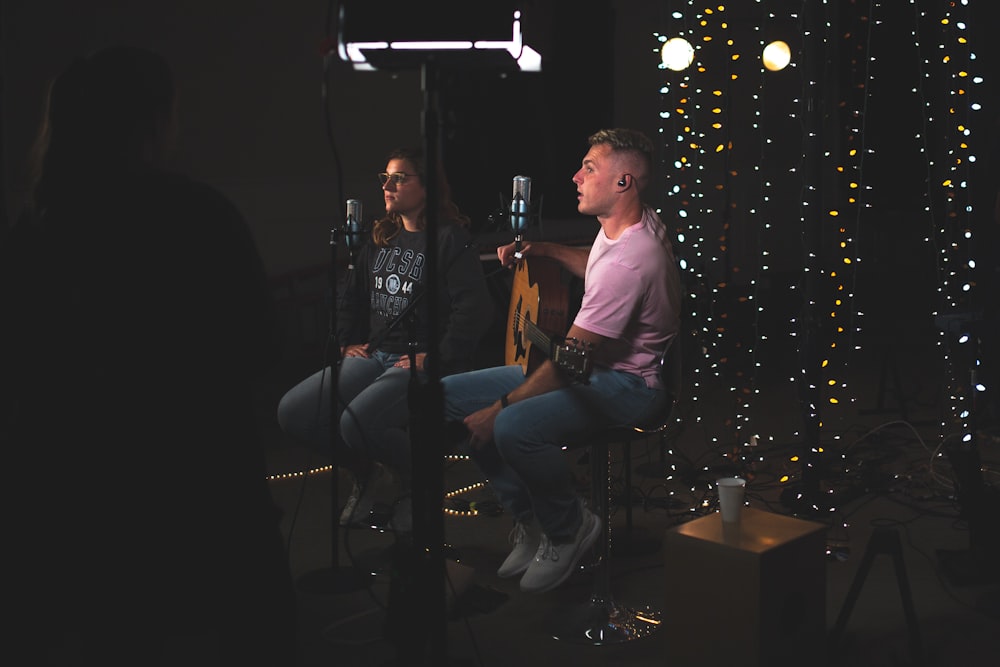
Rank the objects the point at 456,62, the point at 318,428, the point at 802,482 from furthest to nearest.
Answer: the point at 802,482 → the point at 318,428 → the point at 456,62

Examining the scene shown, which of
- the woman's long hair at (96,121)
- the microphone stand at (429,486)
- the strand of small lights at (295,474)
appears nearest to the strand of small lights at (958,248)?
the microphone stand at (429,486)

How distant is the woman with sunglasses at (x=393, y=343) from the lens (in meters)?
3.72

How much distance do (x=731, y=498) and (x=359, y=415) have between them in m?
1.52

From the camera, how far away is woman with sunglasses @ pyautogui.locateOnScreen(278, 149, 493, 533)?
3.72 metres

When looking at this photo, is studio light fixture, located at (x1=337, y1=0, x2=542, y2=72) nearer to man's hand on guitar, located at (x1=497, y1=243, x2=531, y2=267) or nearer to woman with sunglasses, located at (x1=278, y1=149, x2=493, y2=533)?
man's hand on guitar, located at (x1=497, y1=243, x2=531, y2=267)

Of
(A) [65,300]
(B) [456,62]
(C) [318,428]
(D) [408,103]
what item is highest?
(D) [408,103]

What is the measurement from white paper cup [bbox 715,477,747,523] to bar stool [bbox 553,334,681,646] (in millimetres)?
460

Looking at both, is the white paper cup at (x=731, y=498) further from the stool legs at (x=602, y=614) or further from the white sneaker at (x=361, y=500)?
the white sneaker at (x=361, y=500)

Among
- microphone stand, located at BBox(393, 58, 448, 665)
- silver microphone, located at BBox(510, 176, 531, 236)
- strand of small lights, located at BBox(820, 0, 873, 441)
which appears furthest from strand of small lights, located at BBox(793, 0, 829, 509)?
microphone stand, located at BBox(393, 58, 448, 665)

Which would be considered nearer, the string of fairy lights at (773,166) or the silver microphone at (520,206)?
the silver microphone at (520,206)

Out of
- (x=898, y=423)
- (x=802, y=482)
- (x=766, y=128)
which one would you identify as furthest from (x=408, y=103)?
(x=802, y=482)

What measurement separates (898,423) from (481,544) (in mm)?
2854

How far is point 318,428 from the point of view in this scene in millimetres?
3773

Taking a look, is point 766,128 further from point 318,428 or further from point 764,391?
point 318,428
